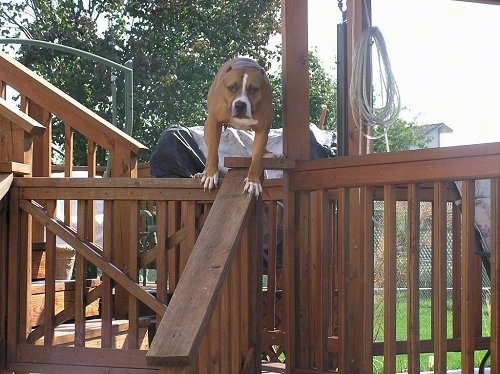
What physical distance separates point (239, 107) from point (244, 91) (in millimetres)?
100

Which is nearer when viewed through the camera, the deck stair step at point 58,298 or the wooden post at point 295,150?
the wooden post at point 295,150

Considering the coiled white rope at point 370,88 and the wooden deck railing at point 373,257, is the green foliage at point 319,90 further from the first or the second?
the wooden deck railing at point 373,257

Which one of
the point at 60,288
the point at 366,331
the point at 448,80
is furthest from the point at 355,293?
the point at 448,80

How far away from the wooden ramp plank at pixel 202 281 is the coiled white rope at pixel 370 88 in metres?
0.96

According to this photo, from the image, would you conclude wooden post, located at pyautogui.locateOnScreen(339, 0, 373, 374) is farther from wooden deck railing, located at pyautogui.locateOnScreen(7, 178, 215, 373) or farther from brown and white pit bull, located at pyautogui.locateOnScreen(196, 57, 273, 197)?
wooden deck railing, located at pyautogui.locateOnScreen(7, 178, 215, 373)

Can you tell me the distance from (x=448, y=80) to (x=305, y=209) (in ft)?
48.5

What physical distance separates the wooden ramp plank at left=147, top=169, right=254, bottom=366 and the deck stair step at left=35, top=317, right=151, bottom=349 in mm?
1561

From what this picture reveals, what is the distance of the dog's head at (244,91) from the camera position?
4.30m

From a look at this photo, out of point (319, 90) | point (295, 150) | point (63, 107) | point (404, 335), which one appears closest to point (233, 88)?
point (295, 150)

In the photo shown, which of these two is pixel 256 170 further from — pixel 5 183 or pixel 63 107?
pixel 63 107

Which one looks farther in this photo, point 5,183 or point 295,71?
point 5,183

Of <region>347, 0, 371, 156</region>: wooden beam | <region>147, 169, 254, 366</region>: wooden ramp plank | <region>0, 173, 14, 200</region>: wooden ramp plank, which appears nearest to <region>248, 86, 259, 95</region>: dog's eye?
<region>147, 169, 254, 366</region>: wooden ramp plank

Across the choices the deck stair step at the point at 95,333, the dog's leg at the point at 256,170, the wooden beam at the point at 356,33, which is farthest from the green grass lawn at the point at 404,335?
the dog's leg at the point at 256,170

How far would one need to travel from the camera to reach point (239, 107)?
4.28 m
